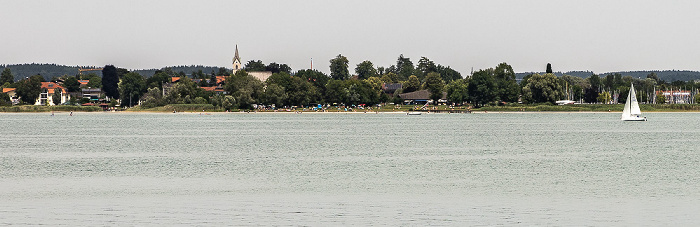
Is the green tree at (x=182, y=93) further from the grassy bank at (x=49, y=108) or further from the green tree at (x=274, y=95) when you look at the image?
the grassy bank at (x=49, y=108)

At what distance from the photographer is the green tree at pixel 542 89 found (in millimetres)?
166387

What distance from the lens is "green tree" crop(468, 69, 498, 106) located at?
16712 cm

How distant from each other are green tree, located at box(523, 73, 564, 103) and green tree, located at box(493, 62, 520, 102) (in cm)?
328

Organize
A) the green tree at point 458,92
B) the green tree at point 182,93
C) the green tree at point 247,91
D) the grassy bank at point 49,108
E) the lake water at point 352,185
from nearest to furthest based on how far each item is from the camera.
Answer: the lake water at point 352,185 < the green tree at point 247,91 < the green tree at point 458,92 < the green tree at point 182,93 < the grassy bank at point 49,108

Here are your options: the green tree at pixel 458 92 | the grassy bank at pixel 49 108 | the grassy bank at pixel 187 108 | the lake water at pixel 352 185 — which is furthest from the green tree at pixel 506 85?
the lake water at pixel 352 185

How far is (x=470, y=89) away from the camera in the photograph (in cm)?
17162

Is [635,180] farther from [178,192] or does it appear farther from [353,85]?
[353,85]

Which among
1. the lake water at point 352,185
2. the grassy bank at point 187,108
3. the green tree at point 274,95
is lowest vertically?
the lake water at point 352,185

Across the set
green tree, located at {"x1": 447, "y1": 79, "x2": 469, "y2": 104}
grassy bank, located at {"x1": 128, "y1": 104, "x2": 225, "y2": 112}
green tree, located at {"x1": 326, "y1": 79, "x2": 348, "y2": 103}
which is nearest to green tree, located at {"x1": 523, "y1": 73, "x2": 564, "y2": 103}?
green tree, located at {"x1": 447, "y1": 79, "x2": 469, "y2": 104}

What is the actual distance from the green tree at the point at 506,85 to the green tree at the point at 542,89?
3284mm

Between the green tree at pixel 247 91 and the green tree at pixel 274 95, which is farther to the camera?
the green tree at pixel 247 91

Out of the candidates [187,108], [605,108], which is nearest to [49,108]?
[187,108]

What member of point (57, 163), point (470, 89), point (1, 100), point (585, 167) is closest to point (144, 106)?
point (1, 100)

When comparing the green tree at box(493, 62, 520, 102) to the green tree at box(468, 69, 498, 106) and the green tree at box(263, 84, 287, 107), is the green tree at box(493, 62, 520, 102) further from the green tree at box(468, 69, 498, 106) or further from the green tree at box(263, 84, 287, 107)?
the green tree at box(263, 84, 287, 107)
